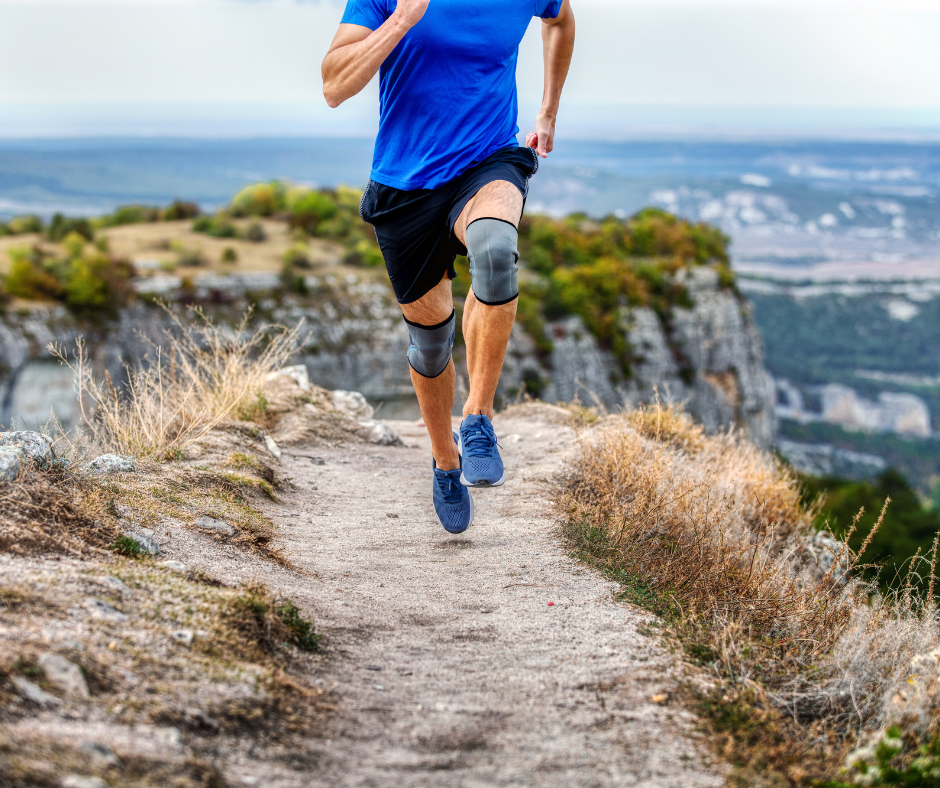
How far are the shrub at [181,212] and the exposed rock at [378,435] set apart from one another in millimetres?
43563

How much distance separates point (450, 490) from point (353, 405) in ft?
11.0

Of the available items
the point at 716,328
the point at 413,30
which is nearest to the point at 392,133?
the point at 413,30

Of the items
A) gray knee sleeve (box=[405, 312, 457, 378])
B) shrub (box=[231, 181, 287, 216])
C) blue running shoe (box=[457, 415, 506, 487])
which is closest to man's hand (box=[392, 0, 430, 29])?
gray knee sleeve (box=[405, 312, 457, 378])

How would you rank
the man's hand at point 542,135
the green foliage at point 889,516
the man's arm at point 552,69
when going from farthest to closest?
1. the green foliage at point 889,516
2. the man's hand at point 542,135
3. the man's arm at point 552,69

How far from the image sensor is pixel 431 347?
3539mm

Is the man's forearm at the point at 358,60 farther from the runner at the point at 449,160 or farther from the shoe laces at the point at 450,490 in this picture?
the shoe laces at the point at 450,490

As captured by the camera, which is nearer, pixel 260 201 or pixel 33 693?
pixel 33 693

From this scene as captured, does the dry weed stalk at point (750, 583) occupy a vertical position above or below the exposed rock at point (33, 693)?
below

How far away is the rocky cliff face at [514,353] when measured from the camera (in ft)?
91.4

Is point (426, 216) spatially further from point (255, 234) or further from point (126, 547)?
point (255, 234)

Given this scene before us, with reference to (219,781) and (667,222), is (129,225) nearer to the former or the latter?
(667,222)

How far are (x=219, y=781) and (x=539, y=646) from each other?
3.75ft

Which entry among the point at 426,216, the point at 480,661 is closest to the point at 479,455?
the point at 426,216

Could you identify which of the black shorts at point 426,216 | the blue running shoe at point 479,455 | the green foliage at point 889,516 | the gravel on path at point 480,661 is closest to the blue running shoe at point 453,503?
the gravel on path at point 480,661
